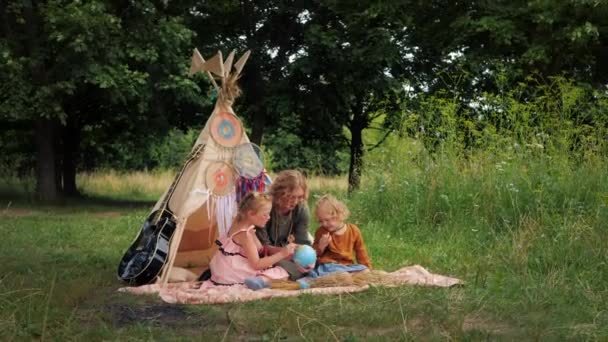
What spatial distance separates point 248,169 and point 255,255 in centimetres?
98

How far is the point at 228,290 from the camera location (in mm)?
5145

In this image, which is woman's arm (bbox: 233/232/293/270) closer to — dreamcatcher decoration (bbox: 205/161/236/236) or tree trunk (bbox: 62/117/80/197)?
dreamcatcher decoration (bbox: 205/161/236/236)

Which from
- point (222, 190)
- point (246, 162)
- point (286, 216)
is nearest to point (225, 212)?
point (222, 190)

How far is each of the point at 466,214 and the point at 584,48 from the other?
670cm

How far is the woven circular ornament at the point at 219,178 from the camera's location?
19.7 feet

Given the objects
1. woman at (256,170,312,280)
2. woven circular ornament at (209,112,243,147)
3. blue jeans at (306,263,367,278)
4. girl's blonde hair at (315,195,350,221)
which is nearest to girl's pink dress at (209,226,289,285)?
blue jeans at (306,263,367,278)

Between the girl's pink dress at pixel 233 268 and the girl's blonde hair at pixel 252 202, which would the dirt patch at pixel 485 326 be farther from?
the girl's blonde hair at pixel 252 202

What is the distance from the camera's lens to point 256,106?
635 inches

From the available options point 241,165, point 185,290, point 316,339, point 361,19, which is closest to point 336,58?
point 361,19

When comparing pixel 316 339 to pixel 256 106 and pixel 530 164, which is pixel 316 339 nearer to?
pixel 530 164

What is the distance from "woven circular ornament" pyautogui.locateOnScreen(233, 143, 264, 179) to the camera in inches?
241

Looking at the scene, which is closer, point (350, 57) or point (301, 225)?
point (301, 225)

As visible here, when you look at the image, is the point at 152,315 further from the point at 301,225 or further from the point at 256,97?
the point at 256,97

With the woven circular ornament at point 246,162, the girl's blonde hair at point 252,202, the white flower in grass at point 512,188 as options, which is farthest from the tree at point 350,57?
the girl's blonde hair at point 252,202
